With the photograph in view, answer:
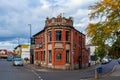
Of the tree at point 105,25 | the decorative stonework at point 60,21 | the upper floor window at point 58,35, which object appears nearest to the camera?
the tree at point 105,25

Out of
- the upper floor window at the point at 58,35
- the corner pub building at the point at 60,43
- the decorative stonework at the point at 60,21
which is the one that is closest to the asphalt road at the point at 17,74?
the corner pub building at the point at 60,43

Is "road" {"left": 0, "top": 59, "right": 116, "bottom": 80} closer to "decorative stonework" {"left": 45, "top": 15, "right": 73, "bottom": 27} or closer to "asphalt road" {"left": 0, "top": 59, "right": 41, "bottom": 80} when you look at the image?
"asphalt road" {"left": 0, "top": 59, "right": 41, "bottom": 80}

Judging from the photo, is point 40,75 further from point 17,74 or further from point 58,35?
point 58,35

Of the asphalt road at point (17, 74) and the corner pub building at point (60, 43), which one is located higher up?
the corner pub building at point (60, 43)

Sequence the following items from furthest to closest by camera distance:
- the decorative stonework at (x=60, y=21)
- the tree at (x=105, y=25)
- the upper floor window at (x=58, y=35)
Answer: the upper floor window at (x=58, y=35) < the decorative stonework at (x=60, y=21) < the tree at (x=105, y=25)

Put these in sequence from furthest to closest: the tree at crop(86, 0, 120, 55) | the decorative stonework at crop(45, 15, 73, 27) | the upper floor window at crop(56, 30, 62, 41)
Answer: the upper floor window at crop(56, 30, 62, 41) → the decorative stonework at crop(45, 15, 73, 27) → the tree at crop(86, 0, 120, 55)

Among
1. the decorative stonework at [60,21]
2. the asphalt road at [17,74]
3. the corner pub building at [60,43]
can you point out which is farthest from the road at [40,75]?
the decorative stonework at [60,21]

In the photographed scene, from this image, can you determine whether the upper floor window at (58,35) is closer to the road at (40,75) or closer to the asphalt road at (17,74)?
the asphalt road at (17,74)

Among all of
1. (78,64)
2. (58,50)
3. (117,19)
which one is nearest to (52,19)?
(58,50)

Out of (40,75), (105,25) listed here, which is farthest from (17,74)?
(105,25)

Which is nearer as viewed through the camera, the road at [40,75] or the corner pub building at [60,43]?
the road at [40,75]

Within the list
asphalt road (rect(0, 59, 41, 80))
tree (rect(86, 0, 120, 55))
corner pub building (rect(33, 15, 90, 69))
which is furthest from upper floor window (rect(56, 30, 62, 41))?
tree (rect(86, 0, 120, 55))

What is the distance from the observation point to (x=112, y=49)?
32.8 meters

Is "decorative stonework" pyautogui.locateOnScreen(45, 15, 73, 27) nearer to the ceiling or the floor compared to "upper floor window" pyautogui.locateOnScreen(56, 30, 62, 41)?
nearer to the ceiling
